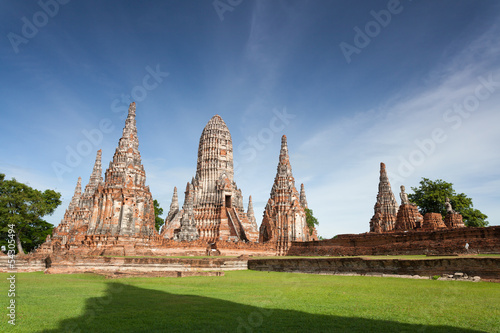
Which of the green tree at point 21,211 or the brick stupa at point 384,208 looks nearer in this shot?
the green tree at point 21,211

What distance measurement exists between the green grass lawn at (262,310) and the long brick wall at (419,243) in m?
8.84

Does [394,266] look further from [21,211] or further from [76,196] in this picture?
[76,196]

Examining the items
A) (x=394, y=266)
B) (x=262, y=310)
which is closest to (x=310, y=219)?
(x=394, y=266)

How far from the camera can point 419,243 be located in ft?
59.6

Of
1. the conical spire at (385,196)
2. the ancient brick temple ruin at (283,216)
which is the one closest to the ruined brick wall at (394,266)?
the ancient brick temple ruin at (283,216)

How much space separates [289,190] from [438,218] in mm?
15676

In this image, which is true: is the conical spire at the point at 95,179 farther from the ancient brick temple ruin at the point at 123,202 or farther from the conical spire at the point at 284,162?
the conical spire at the point at 284,162

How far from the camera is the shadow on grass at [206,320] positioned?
437 centimetres

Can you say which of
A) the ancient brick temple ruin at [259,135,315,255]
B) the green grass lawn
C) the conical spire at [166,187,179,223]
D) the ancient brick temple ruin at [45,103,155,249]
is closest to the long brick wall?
the green grass lawn

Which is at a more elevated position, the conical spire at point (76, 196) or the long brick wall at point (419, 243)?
the conical spire at point (76, 196)

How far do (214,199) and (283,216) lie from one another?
13172mm

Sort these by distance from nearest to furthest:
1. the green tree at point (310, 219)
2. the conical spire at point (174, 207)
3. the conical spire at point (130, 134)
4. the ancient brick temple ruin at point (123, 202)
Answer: the ancient brick temple ruin at point (123, 202), the conical spire at point (130, 134), the conical spire at point (174, 207), the green tree at point (310, 219)

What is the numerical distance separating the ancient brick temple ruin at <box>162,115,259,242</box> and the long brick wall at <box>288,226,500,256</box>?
17.4 meters

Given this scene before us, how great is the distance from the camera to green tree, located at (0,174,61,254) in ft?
115
